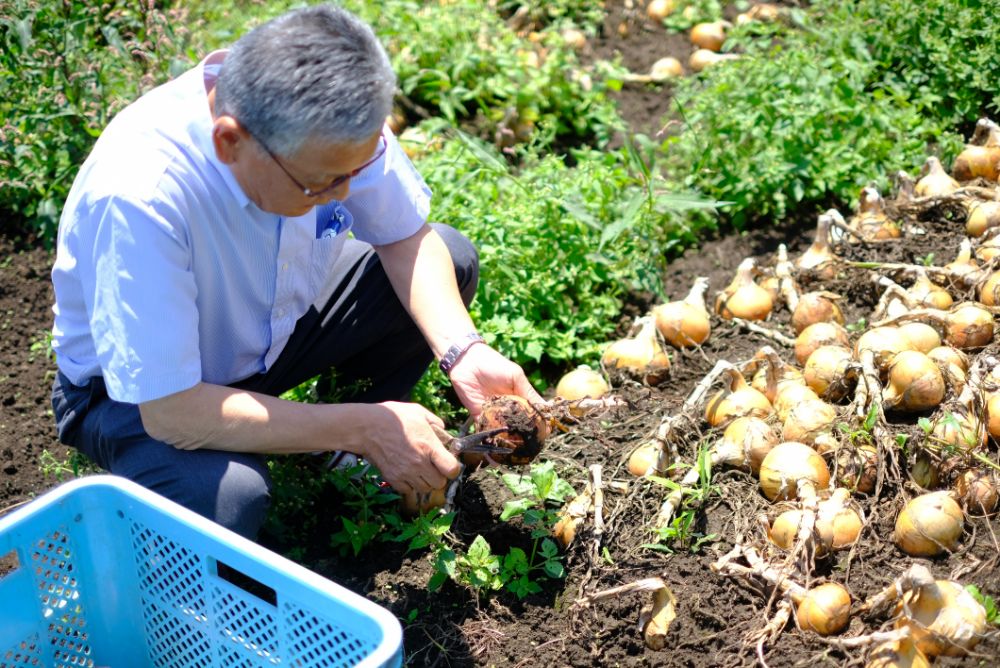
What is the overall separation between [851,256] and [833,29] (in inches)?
54.3

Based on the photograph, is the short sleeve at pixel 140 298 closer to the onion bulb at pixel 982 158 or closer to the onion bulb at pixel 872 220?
the onion bulb at pixel 872 220

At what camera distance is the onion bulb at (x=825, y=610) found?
2.06 meters

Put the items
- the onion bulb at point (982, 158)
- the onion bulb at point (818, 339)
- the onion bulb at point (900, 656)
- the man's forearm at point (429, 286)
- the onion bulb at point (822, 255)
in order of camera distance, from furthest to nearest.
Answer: the onion bulb at point (982, 158) → the onion bulb at point (822, 255) → the onion bulb at point (818, 339) → the man's forearm at point (429, 286) → the onion bulb at point (900, 656)

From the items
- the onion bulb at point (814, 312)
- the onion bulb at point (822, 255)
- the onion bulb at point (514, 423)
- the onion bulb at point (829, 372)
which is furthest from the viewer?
the onion bulb at point (822, 255)

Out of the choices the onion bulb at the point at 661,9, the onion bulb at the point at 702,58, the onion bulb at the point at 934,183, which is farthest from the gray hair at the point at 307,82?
the onion bulb at the point at 661,9

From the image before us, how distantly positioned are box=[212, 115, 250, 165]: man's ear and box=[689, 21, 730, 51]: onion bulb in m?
3.50

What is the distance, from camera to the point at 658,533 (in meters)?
2.35

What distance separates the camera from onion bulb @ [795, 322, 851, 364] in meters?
2.79

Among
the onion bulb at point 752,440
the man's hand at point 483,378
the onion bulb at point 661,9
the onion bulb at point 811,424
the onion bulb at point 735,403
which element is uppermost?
the man's hand at point 483,378

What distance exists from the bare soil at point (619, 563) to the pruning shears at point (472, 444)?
28cm

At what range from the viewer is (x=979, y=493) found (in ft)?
7.27

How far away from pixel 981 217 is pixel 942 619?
67.4 inches

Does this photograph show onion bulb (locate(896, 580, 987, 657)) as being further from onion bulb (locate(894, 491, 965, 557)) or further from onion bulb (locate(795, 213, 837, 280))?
onion bulb (locate(795, 213, 837, 280))

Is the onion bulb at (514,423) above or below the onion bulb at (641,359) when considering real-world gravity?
above
